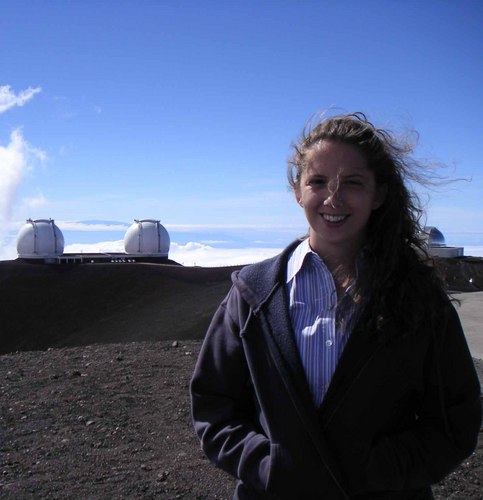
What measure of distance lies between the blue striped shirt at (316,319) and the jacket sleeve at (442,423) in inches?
10.9

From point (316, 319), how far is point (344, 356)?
18cm

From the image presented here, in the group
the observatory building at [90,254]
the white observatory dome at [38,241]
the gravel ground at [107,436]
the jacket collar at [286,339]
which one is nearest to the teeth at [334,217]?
the jacket collar at [286,339]

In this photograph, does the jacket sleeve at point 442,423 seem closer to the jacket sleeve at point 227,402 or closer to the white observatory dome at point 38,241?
the jacket sleeve at point 227,402

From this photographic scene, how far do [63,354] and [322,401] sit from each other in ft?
25.3

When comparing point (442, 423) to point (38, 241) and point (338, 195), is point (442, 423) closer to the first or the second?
point (338, 195)

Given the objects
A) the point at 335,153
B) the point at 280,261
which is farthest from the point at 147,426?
the point at 335,153

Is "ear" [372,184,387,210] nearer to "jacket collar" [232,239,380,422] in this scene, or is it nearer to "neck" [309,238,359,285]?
"neck" [309,238,359,285]

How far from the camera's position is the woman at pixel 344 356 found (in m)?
1.81

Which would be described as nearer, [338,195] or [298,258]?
[338,195]

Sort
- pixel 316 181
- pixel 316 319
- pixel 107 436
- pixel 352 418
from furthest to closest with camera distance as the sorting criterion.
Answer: pixel 107 436 < pixel 316 181 < pixel 316 319 < pixel 352 418

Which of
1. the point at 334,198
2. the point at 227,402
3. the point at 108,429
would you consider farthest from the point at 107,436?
the point at 334,198

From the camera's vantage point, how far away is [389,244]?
6.52 feet

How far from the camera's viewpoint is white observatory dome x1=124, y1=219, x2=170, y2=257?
29.2 m

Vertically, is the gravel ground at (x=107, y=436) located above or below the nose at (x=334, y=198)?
below
